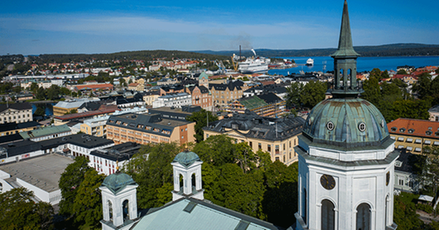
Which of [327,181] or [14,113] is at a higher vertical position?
[327,181]

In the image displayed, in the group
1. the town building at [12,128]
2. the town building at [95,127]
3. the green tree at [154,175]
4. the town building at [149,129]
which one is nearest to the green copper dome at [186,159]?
the green tree at [154,175]

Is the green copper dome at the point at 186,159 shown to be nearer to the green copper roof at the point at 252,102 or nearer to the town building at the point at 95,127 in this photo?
the town building at the point at 95,127

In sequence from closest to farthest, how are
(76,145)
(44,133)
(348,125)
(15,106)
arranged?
(348,125) → (76,145) → (44,133) → (15,106)

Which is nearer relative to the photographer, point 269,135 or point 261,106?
point 269,135

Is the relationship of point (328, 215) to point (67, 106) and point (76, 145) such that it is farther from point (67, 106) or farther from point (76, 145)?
point (67, 106)

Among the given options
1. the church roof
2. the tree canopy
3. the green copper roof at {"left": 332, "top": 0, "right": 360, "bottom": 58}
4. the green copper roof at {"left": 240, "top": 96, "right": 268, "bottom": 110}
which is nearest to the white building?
the green copper roof at {"left": 240, "top": 96, "right": 268, "bottom": 110}

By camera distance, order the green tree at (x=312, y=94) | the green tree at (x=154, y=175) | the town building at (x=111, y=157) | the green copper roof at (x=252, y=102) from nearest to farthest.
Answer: the green tree at (x=154, y=175) < the town building at (x=111, y=157) < the green copper roof at (x=252, y=102) < the green tree at (x=312, y=94)

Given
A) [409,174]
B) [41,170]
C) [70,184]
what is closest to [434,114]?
[409,174]

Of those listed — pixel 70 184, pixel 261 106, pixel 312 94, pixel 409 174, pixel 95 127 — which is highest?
pixel 312 94

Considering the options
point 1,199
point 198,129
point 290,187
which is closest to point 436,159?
point 290,187
